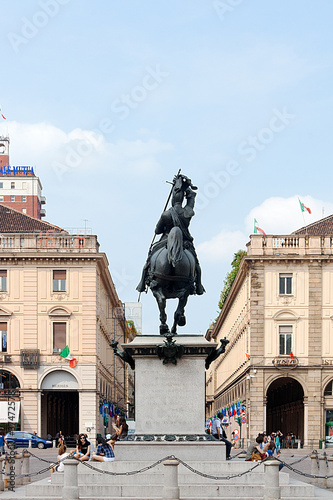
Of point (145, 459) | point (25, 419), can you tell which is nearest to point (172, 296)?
point (145, 459)

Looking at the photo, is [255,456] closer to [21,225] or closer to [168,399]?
[168,399]

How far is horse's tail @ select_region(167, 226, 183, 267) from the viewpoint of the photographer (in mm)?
23250

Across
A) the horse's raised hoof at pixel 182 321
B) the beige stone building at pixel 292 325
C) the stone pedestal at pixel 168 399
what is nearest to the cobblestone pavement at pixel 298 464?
the beige stone building at pixel 292 325

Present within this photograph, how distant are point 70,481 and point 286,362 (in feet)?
179

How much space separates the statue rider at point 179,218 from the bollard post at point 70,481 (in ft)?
16.2

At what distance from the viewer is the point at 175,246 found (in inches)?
918

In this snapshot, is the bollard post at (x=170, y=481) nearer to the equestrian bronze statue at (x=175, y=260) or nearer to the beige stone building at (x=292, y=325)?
the equestrian bronze statue at (x=175, y=260)

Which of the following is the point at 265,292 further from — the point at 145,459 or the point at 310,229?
the point at 145,459

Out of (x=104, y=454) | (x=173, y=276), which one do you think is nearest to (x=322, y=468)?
(x=104, y=454)

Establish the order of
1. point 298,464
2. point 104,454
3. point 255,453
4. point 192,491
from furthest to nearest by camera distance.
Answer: point 298,464, point 255,453, point 104,454, point 192,491

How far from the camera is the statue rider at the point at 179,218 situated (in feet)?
78.9

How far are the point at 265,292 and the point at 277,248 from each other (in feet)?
11.1

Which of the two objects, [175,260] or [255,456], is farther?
[255,456]

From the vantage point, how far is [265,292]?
75875mm
